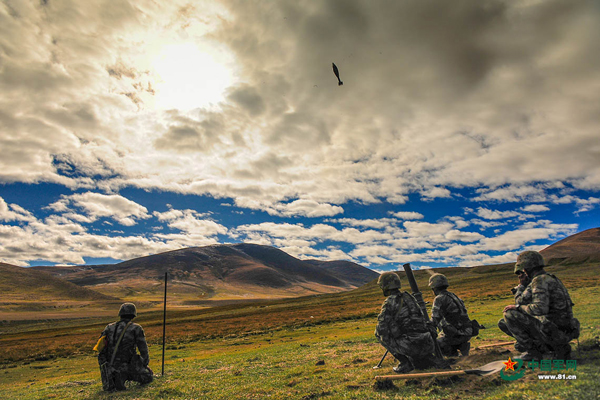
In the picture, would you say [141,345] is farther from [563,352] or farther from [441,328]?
[563,352]

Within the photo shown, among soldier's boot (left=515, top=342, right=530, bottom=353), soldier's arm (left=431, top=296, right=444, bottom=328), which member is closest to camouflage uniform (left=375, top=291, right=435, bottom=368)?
soldier's arm (left=431, top=296, right=444, bottom=328)

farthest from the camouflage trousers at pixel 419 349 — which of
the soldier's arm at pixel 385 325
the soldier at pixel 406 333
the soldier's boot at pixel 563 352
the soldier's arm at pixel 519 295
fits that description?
the soldier's boot at pixel 563 352

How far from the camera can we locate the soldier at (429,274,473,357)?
12.2 m

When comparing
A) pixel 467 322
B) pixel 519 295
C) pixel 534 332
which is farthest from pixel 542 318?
pixel 467 322

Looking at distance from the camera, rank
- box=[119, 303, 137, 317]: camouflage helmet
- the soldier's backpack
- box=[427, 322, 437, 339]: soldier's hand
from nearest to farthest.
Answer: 1. box=[427, 322, 437, 339]: soldier's hand
2. the soldier's backpack
3. box=[119, 303, 137, 317]: camouflage helmet

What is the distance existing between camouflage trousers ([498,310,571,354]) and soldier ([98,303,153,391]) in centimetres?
1462

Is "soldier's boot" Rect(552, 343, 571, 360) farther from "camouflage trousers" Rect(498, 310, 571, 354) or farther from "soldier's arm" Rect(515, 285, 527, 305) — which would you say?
"soldier's arm" Rect(515, 285, 527, 305)

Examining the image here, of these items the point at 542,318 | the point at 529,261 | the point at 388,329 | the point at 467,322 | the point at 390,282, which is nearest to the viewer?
the point at 542,318

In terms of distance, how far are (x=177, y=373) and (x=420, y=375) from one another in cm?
1435

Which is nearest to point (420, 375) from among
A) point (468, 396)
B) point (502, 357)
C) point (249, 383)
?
point (468, 396)

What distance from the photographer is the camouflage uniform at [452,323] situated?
1223 centimetres

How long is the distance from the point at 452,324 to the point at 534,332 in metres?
3.09

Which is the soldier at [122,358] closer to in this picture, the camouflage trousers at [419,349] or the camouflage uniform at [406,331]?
the camouflage uniform at [406,331]

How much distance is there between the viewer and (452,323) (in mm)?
12406
